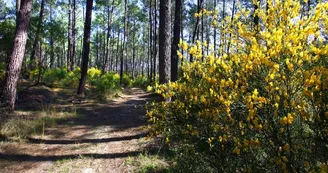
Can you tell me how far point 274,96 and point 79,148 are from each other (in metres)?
4.65

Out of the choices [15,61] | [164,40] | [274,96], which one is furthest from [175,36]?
[274,96]

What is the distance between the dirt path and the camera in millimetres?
4672

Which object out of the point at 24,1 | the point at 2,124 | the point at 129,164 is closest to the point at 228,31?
the point at 129,164

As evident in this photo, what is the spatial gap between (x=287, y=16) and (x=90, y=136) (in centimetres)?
540

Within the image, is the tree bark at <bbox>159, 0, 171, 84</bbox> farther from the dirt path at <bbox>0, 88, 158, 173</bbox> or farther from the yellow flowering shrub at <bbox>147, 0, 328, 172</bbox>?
the yellow flowering shrub at <bbox>147, 0, 328, 172</bbox>

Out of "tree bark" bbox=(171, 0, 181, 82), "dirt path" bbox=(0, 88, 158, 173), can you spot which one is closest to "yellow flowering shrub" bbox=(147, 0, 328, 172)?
"dirt path" bbox=(0, 88, 158, 173)

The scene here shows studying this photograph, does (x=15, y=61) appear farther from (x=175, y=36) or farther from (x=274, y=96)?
(x=274, y=96)

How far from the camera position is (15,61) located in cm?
720

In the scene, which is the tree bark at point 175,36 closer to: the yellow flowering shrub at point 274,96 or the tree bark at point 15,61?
the tree bark at point 15,61

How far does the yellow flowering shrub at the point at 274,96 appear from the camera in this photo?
176 cm

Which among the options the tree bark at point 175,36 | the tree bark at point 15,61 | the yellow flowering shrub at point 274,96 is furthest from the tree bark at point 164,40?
the yellow flowering shrub at point 274,96

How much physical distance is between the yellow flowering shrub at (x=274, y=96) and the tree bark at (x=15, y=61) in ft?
20.8

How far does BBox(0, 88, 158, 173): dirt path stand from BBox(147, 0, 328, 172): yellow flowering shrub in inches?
84.4

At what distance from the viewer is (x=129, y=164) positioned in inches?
181
